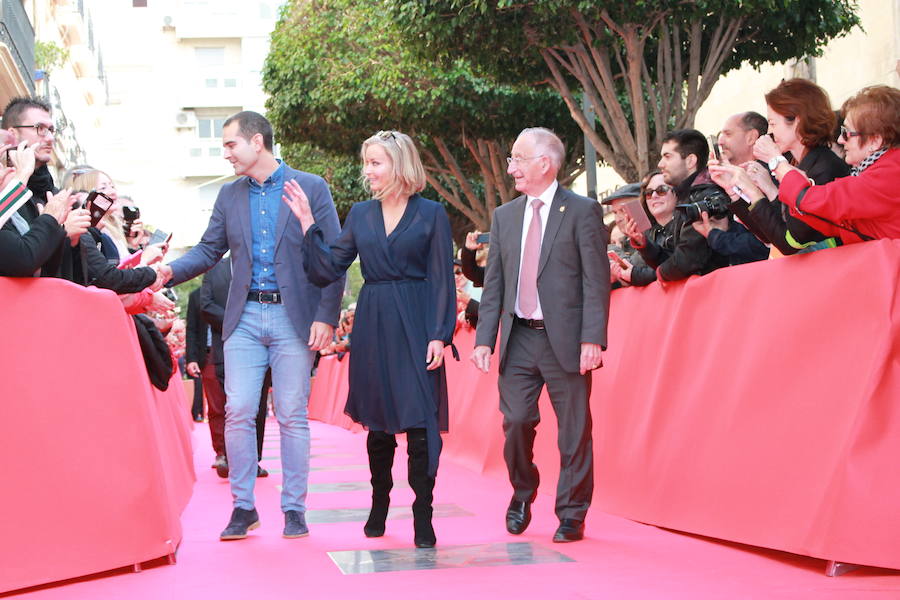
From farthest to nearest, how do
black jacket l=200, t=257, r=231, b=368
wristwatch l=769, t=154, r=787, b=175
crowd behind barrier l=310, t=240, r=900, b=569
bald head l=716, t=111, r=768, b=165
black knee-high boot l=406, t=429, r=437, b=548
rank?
black jacket l=200, t=257, r=231, b=368, bald head l=716, t=111, r=768, b=165, black knee-high boot l=406, t=429, r=437, b=548, wristwatch l=769, t=154, r=787, b=175, crowd behind barrier l=310, t=240, r=900, b=569

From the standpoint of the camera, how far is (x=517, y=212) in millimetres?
6355

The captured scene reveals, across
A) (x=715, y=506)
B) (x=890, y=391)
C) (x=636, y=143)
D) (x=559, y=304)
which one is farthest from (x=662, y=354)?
(x=636, y=143)

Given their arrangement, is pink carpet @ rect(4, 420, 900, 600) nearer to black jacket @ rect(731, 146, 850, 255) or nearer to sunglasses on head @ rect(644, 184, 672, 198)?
black jacket @ rect(731, 146, 850, 255)

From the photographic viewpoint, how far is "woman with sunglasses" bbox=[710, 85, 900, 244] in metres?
4.77

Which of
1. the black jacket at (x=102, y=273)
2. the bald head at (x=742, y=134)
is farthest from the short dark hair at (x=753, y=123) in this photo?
the black jacket at (x=102, y=273)

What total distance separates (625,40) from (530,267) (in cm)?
1017

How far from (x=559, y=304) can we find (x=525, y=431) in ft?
2.36

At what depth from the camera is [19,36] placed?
26.5m

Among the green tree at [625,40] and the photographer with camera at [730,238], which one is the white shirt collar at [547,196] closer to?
the photographer with camera at [730,238]

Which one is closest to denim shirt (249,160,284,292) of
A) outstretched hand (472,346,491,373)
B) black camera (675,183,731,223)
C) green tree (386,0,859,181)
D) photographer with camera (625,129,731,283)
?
outstretched hand (472,346,491,373)

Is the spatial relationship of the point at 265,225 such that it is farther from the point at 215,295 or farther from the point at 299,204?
the point at 215,295

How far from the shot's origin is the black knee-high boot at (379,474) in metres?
5.98

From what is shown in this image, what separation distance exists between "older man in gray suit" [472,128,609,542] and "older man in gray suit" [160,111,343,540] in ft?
3.03

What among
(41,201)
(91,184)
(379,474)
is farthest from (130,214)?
(379,474)
